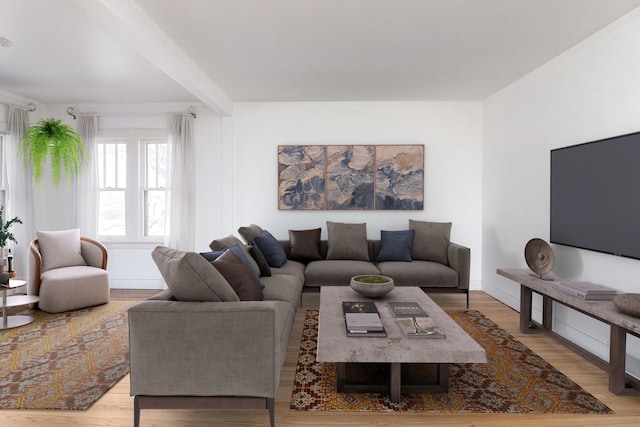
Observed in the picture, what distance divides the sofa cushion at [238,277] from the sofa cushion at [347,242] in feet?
7.16

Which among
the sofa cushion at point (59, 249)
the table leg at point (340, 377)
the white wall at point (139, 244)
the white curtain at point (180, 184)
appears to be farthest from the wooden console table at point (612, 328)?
the sofa cushion at point (59, 249)

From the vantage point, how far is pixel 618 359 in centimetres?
244

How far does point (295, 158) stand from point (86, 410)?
3.83 meters

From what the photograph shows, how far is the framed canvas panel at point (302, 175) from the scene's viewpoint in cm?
532

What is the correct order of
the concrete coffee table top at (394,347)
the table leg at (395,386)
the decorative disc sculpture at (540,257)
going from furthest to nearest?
the decorative disc sculpture at (540,257)
the table leg at (395,386)
the concrete coffee table top at (394,347)

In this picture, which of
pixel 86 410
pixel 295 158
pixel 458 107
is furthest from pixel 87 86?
pixel 458 107

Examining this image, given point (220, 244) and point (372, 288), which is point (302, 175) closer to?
point (220, 244)

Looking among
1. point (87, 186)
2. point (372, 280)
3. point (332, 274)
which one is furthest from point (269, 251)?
point (87, 186)

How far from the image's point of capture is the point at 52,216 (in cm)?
555

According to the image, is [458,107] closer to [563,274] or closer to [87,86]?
[563,274]

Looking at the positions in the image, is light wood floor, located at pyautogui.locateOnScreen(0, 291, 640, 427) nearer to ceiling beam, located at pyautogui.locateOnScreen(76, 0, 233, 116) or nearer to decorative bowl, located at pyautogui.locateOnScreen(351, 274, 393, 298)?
decorative bowl, located at pyautogui.locateOnScreen(351, 274, 393, 298)

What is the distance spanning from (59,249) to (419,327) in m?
4.42

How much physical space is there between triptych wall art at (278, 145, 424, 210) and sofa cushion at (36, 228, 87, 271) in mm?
2890

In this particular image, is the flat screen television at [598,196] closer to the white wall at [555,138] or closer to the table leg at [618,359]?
the white wall at [555,138]
